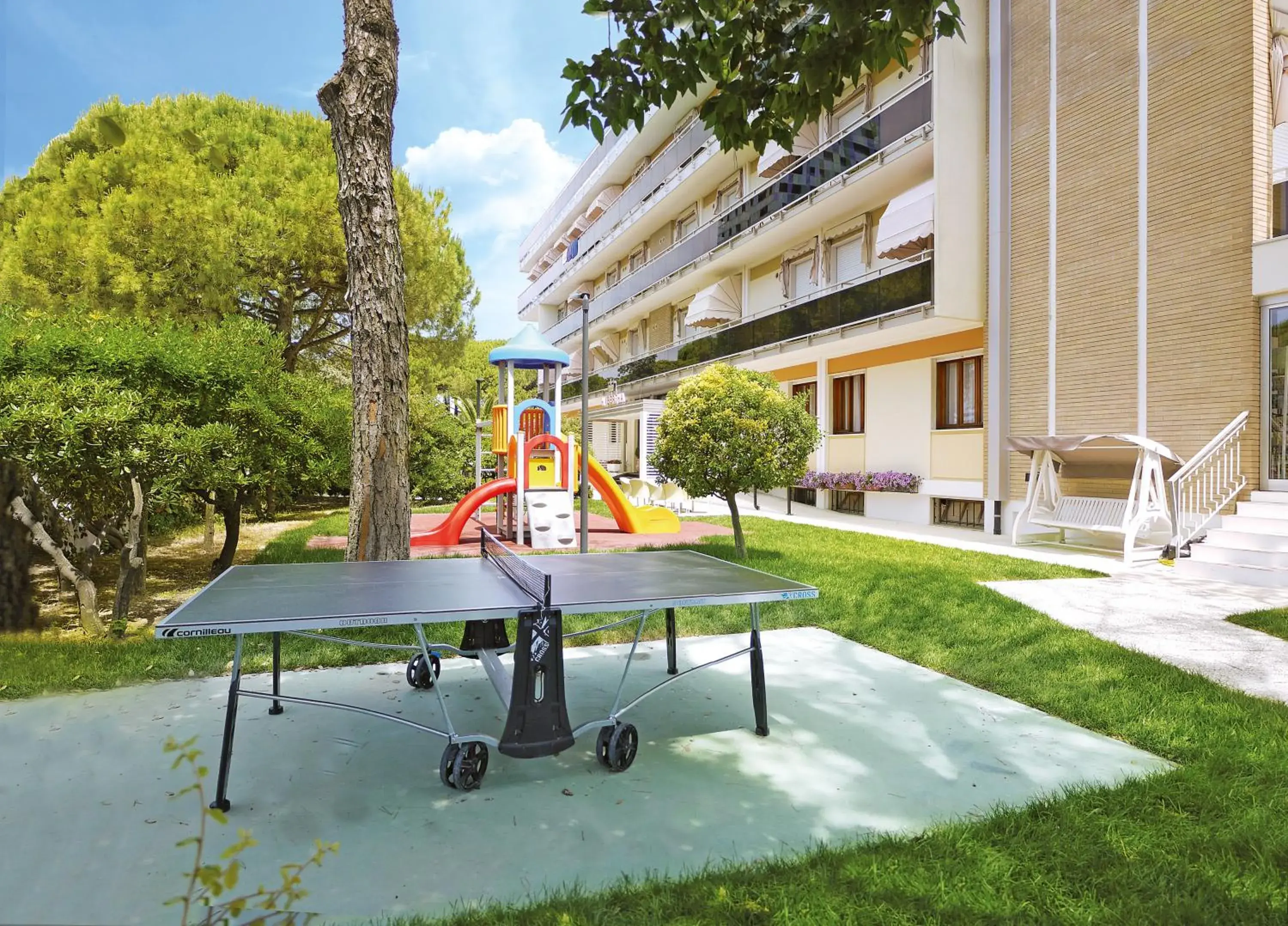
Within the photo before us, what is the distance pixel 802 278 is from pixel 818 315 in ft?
12.4

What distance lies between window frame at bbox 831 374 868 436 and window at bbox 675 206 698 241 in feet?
30.1

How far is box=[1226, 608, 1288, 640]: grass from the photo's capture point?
20.7ft

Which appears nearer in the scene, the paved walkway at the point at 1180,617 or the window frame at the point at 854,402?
the paved walkway at the point at 1180,617

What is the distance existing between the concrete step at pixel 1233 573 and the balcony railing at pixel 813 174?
9.43m

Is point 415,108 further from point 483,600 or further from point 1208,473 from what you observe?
point 1208,473

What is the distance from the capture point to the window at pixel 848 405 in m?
19.1

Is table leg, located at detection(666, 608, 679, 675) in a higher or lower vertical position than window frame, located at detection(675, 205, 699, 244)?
lower

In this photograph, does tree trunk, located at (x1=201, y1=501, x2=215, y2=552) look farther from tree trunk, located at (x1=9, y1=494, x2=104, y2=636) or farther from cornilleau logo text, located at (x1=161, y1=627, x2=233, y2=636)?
cornilleau logo text, located at (x1=161, y1=627, x2=233, y2=636)

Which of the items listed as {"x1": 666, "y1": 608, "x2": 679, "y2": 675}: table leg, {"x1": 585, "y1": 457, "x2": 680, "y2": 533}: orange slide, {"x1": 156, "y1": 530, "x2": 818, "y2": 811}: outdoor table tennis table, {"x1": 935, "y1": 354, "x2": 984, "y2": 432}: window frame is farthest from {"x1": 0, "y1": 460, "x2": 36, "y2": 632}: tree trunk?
{"x1": 935, "y1": 354, "x2": 984, "y2": 432}: window frame

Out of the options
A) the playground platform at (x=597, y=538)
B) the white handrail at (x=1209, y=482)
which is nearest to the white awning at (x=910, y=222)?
the white handrail at (x=1209, y=482)

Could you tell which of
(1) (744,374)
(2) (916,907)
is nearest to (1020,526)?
(1) (744,374)

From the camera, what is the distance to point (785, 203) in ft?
60.8

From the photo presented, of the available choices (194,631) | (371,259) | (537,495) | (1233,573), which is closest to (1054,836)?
(194,631)

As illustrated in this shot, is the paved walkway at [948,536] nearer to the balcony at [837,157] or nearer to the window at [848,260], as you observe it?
the window at [848,260]
